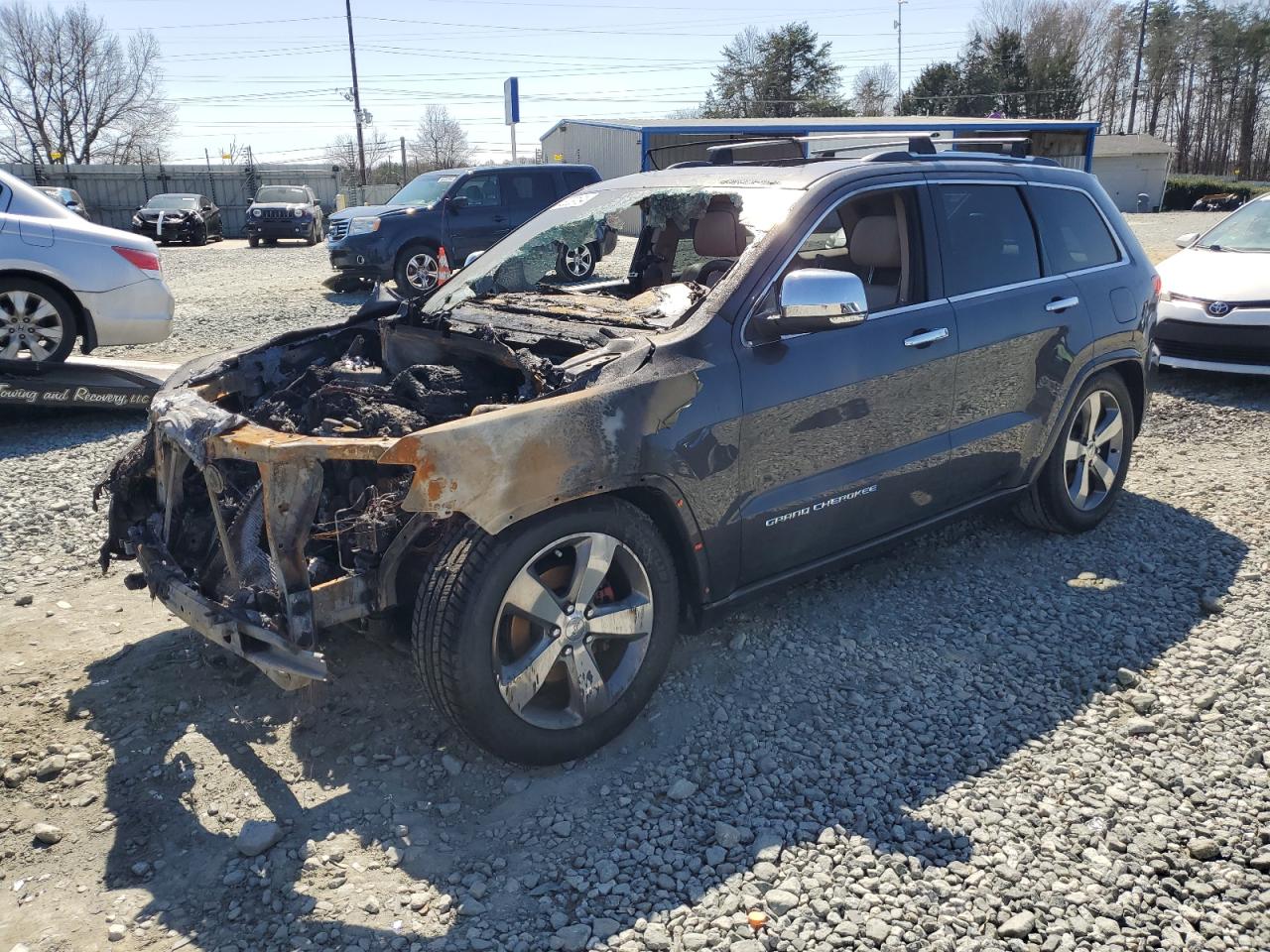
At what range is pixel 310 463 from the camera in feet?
9.73

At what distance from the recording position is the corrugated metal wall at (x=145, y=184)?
35188mm

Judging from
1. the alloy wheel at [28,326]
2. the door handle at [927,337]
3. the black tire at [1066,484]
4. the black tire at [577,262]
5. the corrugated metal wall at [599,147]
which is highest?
the corrugated metal wall at [599,147]

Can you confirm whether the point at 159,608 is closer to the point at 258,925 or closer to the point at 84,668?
the point at 84,668

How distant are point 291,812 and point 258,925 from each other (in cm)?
48

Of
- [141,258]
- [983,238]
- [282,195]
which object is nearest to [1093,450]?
[983,238]

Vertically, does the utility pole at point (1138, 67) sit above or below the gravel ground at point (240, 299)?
above

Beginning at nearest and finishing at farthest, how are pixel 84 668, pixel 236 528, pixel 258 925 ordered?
pixel 258 925 < pixel 236 528 < pixel 84 668

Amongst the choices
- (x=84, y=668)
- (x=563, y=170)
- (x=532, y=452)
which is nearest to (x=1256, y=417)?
(x=532, y=452)

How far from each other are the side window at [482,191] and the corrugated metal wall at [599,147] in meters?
15.6

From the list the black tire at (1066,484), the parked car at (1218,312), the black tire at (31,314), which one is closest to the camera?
the black tire at (1066,484)

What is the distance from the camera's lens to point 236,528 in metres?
3.35

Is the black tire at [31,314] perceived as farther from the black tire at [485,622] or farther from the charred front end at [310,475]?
the black tire at [485,622]

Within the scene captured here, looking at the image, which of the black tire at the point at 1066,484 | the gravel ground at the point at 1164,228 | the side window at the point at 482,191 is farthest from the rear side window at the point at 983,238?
the gravel ground at the point at 1164,228

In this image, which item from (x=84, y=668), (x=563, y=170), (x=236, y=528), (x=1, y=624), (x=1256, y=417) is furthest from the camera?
(x=563, y=170)
